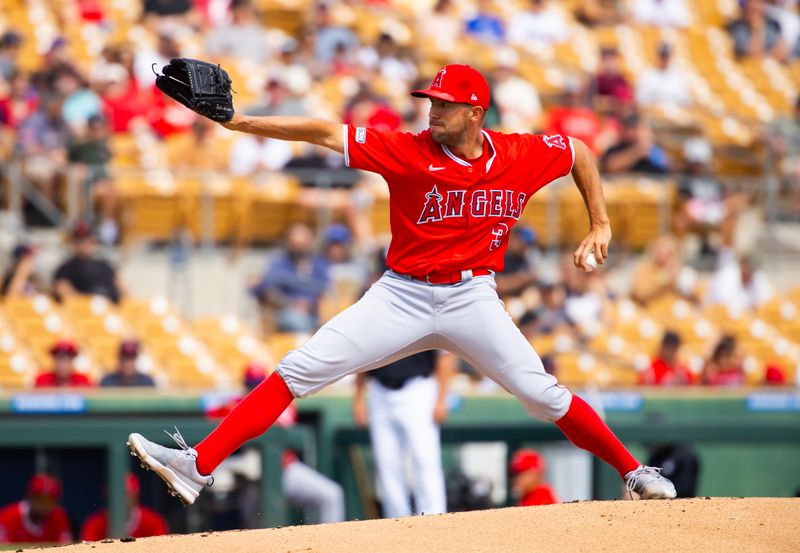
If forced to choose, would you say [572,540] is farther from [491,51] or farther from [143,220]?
[491,51]

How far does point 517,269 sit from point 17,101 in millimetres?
4292

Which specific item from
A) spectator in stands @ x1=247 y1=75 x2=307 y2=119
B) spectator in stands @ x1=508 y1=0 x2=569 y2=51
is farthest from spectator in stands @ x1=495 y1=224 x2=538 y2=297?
spectator in stands @ x1=508 y1=0 x2=569 y2=51

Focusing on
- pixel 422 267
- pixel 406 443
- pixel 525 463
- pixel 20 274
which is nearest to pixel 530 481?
pixel 525 463

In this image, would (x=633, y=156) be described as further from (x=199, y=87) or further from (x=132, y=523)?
(x=199, y=87)

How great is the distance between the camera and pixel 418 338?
485cm

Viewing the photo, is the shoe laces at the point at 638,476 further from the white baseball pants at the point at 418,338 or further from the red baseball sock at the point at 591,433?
the white baseball pants at the point at 418,338

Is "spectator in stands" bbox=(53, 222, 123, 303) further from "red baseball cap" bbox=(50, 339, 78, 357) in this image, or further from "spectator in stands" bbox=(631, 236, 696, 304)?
"spectator in stands" bbox=(631, 236, 696, 304)

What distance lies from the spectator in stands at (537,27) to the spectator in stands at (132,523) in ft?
25.7

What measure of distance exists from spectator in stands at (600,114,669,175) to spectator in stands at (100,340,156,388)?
15.5 feet

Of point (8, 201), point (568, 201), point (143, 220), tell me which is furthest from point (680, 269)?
point (8, 201)

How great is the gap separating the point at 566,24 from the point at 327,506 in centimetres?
828

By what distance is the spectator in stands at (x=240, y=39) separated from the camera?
497 inches

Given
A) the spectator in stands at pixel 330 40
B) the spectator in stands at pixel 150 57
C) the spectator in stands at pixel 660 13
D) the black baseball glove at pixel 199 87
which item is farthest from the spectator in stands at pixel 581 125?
the black baseball glove at pixel 199 87

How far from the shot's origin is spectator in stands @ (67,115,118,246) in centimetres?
1013
